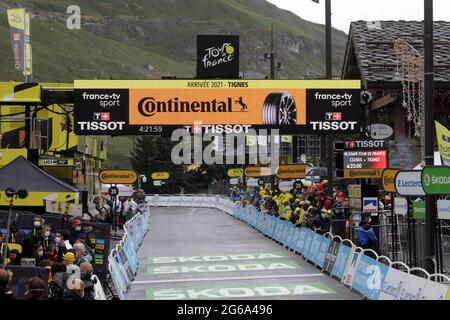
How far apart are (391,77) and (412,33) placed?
14.2 ft

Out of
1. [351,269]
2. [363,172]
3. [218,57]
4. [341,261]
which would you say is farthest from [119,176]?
[351,269]

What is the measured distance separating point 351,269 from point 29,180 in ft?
27.1

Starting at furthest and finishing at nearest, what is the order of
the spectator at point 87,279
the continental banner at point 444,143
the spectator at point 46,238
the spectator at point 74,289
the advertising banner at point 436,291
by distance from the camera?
the spectator at point 46,238 → the continental banner at point 444,143 → the spectator at point 87,279 → the advertising banner at point 436,291 → the spectator at point 74,289

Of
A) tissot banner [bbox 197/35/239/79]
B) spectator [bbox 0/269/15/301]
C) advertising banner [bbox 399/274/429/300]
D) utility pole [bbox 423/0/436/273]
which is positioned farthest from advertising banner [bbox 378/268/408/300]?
tissot banner [bbox 197/35/239/79]

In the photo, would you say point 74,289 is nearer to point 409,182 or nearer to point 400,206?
point 409,182

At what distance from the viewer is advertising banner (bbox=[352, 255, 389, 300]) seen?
48.6ft

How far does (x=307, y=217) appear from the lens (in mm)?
24344

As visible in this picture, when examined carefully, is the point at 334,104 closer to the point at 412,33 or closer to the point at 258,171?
the point at 412,33

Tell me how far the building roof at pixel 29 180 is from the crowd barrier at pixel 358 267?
670cm

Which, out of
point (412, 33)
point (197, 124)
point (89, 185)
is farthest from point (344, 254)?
point (89, 185)

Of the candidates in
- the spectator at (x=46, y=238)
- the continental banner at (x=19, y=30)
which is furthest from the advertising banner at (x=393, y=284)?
the continental banner at (x=19, y=30)

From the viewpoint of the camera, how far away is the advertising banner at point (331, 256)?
779 inches

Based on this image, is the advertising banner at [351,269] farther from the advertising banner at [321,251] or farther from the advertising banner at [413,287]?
the advertising banner at [413,287]

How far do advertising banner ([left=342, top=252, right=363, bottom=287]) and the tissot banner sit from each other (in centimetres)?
822
